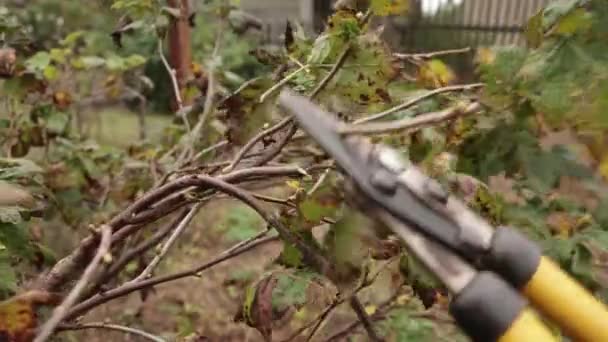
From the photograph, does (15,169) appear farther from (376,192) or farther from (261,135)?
(376,192)

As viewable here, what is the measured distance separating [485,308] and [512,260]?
82mm

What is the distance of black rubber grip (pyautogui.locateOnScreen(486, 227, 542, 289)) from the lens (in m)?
0.74

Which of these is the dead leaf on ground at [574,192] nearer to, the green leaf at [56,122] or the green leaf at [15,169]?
the green leaf at [15,169]

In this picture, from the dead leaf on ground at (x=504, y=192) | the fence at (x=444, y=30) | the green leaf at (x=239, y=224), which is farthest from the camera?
the fence at (x=444, y=30)

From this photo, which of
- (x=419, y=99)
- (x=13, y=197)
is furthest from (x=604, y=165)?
(x=13, y=197)

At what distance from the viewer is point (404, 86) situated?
1.42 meters

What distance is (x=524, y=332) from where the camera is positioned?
26.7 inches

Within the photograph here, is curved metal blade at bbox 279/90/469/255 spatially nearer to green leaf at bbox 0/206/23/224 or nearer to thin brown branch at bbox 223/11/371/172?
thin brown branch at bbox 223/11/371/172

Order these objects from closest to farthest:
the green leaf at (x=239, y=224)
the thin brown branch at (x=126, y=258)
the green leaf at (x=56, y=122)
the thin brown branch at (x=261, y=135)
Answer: the thin brown branch at (x=261, y=135) < the thin brown branch at (x=126, y=258) < the green leaf at (x=56, y=122) < the green leaf at (x=239, y=224)

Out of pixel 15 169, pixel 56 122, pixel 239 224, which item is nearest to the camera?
pixel 15 169

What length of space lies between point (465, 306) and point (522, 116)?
1.71 feet

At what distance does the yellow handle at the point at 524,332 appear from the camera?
0.68m

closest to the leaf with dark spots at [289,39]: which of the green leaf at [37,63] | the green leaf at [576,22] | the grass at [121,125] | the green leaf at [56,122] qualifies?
the green leaf at [576,22]

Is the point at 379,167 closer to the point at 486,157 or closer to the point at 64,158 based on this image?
the point at 486,157
